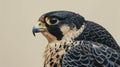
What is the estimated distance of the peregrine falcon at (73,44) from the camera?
755 mm

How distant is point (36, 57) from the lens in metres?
1.56

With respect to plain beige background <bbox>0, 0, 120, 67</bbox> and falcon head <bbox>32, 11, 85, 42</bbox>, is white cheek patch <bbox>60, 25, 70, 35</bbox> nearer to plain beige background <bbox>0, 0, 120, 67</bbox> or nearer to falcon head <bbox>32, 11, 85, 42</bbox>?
falcon head <bbox>32, 11, 85, 42</bbox>

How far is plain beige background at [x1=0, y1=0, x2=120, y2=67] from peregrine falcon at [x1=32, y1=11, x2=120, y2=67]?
70 cm

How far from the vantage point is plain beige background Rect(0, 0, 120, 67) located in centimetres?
150

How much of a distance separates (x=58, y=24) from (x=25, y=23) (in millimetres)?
806

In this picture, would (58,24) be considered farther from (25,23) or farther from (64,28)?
(25,23)

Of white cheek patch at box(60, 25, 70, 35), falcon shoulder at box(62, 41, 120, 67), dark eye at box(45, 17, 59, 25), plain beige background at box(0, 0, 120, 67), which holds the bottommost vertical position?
plain beige background at box(0, 0, 120, 67)

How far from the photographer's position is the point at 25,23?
156 centimetres

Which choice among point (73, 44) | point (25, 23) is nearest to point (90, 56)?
point (73, 44)

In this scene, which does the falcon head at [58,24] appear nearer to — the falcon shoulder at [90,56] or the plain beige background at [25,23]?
the falcon shoulder at [90,56]

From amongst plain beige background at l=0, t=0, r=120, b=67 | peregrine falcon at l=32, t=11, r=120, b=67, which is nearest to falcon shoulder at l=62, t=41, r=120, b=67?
peregrine falcon at l=32, t=11, r=120, b=67

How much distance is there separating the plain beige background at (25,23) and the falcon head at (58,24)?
710 millimetres

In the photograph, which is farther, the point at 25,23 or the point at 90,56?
the point at 25,23

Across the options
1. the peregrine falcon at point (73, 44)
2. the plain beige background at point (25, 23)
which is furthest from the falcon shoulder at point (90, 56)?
the plain beige background at point (25, 23)
